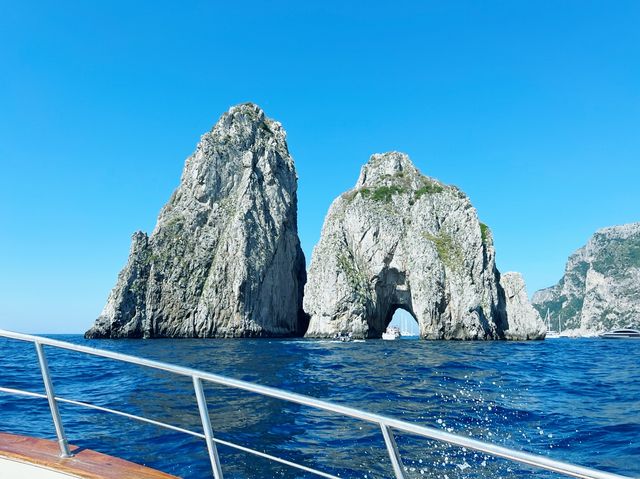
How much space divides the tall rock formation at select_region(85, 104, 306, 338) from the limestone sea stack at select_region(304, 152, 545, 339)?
898cm

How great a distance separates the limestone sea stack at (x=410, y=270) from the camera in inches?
3007

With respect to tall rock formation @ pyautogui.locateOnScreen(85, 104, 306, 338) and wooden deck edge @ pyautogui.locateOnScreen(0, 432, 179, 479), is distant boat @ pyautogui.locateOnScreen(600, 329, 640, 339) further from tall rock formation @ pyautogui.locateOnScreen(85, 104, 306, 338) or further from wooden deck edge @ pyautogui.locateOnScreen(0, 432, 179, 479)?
wooden deck edge @ pyautogui.locateOnScreen(0, 432, 179, 479)

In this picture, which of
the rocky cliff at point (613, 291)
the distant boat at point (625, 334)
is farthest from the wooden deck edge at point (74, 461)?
the rocky cliff at point (613, 291)

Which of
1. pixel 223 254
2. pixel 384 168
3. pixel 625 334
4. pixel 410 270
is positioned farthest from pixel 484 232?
pixel 625 334

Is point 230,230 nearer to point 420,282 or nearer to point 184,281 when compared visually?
point 184,281

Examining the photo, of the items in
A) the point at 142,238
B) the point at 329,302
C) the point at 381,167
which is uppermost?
the point at 381,167

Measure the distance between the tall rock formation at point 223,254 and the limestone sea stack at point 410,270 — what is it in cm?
898

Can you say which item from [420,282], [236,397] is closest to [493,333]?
[420,282]

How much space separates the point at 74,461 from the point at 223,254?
281 feet

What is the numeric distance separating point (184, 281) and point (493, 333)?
5577cm

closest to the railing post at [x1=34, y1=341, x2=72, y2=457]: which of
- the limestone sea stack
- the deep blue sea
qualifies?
the deep blue sea

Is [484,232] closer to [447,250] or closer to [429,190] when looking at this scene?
[447,250]

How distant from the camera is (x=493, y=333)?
74375 mm

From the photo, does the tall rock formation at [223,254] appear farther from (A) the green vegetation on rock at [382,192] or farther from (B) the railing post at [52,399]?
(B) the railing post at [52,399]
